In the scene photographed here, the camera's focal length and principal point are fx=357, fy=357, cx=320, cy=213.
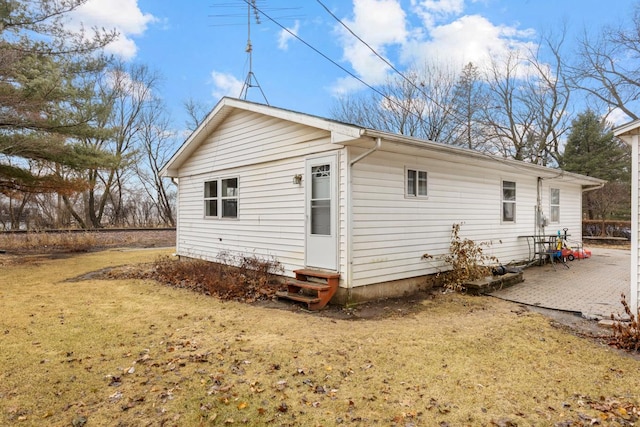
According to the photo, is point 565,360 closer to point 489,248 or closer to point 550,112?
point 489,248

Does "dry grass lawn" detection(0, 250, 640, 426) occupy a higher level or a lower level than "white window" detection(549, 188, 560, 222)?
lower

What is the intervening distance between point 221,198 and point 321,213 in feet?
12.8

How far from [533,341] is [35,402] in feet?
17.0

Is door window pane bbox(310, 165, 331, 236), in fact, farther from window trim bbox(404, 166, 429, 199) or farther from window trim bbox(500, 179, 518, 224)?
window trim bbox(500, 179, 518, 224)

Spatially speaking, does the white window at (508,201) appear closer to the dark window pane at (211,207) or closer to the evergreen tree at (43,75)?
the dark window pane at (211,207)

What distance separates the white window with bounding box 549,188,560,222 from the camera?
11.4 meters

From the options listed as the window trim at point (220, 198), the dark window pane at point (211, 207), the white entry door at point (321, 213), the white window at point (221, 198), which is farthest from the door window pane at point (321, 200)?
the dark window pane at point (211, 207)

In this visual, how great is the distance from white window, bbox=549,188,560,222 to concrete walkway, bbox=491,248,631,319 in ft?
5.13

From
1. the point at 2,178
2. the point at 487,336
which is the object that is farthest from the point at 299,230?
the point at 2,178

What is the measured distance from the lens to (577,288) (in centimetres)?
736

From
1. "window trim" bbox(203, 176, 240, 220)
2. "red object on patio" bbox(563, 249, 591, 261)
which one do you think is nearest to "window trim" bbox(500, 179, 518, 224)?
"red object on patio" bbox(563, 249, 591, 261)

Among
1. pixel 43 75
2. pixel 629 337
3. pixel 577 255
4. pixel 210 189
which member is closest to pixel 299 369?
pixel 629 337

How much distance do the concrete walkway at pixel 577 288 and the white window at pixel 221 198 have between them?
6.25m

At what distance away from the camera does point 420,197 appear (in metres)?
7.21
